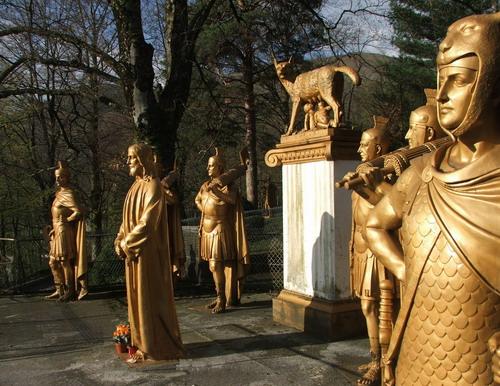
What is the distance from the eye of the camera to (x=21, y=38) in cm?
1449

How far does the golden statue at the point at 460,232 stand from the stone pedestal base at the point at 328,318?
13.8 feet

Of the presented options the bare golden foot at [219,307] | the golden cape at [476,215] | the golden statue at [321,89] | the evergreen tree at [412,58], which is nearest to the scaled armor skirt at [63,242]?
the bare golden foot at [219,307]

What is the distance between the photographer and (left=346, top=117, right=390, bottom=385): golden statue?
4.50 m

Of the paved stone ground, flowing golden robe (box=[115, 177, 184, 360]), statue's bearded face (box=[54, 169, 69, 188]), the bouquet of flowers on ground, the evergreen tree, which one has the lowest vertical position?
the paved stone ground

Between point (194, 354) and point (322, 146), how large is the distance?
293 cm

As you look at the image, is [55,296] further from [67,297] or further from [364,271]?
[364,271]

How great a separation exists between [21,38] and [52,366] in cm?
1201

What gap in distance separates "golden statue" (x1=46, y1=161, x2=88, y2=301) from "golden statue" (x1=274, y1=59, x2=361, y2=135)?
4781 mm

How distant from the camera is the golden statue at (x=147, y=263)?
16.9 ft

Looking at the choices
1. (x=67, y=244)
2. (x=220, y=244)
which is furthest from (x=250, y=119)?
(x=220, y=244)

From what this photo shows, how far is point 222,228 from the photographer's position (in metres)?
7.91

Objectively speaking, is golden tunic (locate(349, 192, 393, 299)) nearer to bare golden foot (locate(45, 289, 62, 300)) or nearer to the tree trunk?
bare golden foot (locate(45, 289, 62, 300))

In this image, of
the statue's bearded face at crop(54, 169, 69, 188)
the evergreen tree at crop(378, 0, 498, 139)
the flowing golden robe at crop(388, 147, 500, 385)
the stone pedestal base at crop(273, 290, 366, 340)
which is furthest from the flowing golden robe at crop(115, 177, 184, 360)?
the evergreen tree at crop(378, 0, 498, 139)

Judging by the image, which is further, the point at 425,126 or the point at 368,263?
the point at 368,263
